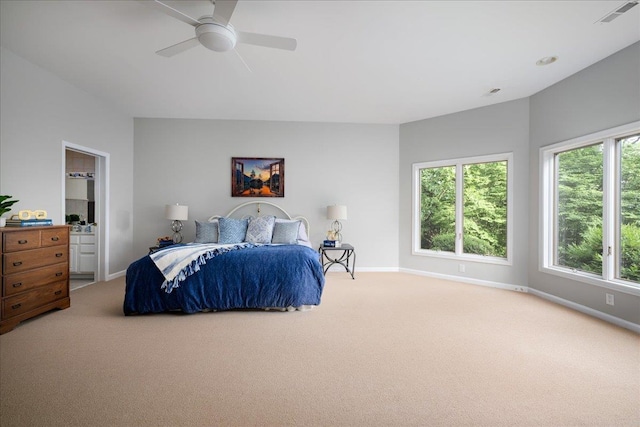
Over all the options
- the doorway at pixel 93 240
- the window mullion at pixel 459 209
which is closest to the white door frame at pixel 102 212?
the doorway at pixel 93 240

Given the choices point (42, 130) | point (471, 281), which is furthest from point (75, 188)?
point (471, 281)

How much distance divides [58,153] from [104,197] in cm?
107

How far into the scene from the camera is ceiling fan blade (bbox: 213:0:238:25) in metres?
2.04

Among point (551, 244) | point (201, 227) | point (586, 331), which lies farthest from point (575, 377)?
point (201, 227)

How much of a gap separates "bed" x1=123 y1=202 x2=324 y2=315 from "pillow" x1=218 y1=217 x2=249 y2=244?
1.02m

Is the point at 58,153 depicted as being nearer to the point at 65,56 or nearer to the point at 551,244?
the point at 65,56

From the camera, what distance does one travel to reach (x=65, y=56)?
127 inches

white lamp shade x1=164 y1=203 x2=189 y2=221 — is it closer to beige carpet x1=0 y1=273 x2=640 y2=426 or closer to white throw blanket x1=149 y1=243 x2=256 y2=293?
white throw blanket x1=149 y1=243 x2=256 y2=293

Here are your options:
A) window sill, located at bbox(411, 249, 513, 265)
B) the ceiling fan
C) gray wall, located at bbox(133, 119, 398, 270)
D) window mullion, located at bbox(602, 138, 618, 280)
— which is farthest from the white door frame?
window mullion, located at bbox(602, 138, 618, 280)

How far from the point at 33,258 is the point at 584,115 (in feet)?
20.6

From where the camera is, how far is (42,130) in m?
3.57

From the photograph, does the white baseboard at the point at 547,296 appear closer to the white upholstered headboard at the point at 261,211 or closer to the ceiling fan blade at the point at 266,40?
the white upholstered headboard at the point at 261,211

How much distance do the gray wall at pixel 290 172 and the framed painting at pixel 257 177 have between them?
0.35ft

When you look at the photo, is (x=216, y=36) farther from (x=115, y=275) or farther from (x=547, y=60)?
(x=115, y=275)
